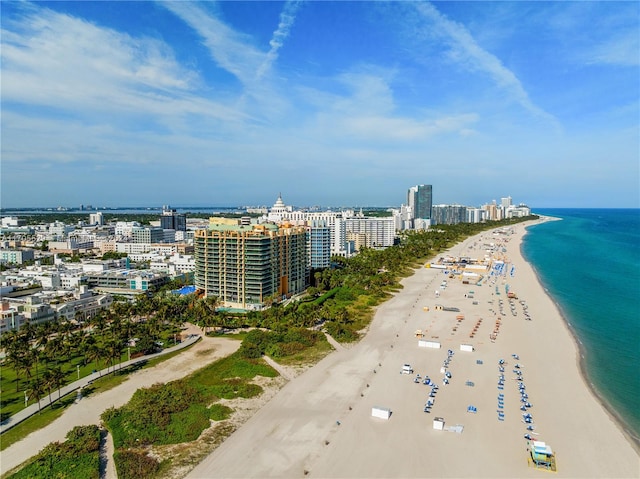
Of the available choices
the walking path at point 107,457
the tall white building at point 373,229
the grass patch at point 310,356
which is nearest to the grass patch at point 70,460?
the walking path at point 107,457

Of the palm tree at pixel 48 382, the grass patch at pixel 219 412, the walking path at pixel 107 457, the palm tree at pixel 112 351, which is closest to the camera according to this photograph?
the walking path at pixel 107 457

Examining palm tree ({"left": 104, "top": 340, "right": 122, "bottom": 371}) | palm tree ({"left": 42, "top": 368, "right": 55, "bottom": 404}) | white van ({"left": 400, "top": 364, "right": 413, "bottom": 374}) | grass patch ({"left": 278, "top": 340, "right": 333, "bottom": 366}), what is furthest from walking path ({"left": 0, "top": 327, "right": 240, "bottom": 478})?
white van ({"left": 400, "top": 364, "right": 413, "bottom": 374})

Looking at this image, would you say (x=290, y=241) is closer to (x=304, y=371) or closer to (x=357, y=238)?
(x=304, y=371)

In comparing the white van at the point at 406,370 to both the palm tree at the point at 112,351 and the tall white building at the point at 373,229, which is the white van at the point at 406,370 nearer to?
the palm tree at the point at 112,351

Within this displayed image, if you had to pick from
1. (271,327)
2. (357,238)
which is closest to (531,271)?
(357,238)

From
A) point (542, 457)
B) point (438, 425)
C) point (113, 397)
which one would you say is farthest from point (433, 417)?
point (113, 397)

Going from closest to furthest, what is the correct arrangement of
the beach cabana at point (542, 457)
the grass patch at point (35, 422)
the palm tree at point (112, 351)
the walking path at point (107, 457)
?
Answer: the walking path at point (107, 457) < the beach cabana at point (542, 457) < the grass patch at point (35, 422) < the palm tree at point (112, 351)
